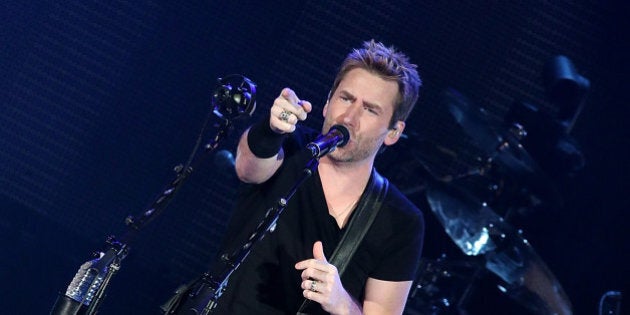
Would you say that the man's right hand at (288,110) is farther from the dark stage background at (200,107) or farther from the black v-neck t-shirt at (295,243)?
the dark stage background at (200,107)

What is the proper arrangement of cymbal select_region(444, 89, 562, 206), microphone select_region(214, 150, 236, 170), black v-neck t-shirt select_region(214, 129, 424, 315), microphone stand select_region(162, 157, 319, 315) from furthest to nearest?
microphone select_region(214, 150, 236, 170)
cymbal select_region(444, 89, 562, 206)
black v-neck t-shirt select_region(214, 129, 424, 315)
microphone stand select_region(162, 157, 319, 315)

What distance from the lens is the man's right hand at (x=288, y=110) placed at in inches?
87.5

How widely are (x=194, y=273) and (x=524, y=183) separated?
2549mm

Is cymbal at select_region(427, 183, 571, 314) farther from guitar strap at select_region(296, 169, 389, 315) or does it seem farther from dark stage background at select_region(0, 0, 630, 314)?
guitar strap at select_region(296, 169, 389, 315)

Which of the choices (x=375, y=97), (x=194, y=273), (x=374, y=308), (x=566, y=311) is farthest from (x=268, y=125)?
(x=194, y=273)

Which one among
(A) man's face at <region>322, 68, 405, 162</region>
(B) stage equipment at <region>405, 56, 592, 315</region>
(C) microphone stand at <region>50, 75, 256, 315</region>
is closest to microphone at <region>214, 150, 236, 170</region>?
(B) stage equipment at <region>405, 56, 592, 315</region>

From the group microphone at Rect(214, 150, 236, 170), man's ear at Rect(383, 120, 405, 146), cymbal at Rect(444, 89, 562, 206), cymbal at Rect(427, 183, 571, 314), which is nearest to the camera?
man's ear at Rect(383, 120, 405, 146)

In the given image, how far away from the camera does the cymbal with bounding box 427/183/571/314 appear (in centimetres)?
396

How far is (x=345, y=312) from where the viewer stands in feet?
8.73

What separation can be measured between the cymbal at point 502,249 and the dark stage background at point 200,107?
0.81 meters

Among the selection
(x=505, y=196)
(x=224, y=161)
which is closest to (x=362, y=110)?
(x=224, y=161)

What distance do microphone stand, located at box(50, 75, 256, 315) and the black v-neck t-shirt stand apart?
0.38 metres

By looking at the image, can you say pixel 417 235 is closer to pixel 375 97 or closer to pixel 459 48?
pixel 375 97

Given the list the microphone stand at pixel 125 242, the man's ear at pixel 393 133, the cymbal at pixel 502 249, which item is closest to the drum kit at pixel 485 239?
the cymbal at pixel 502 249
